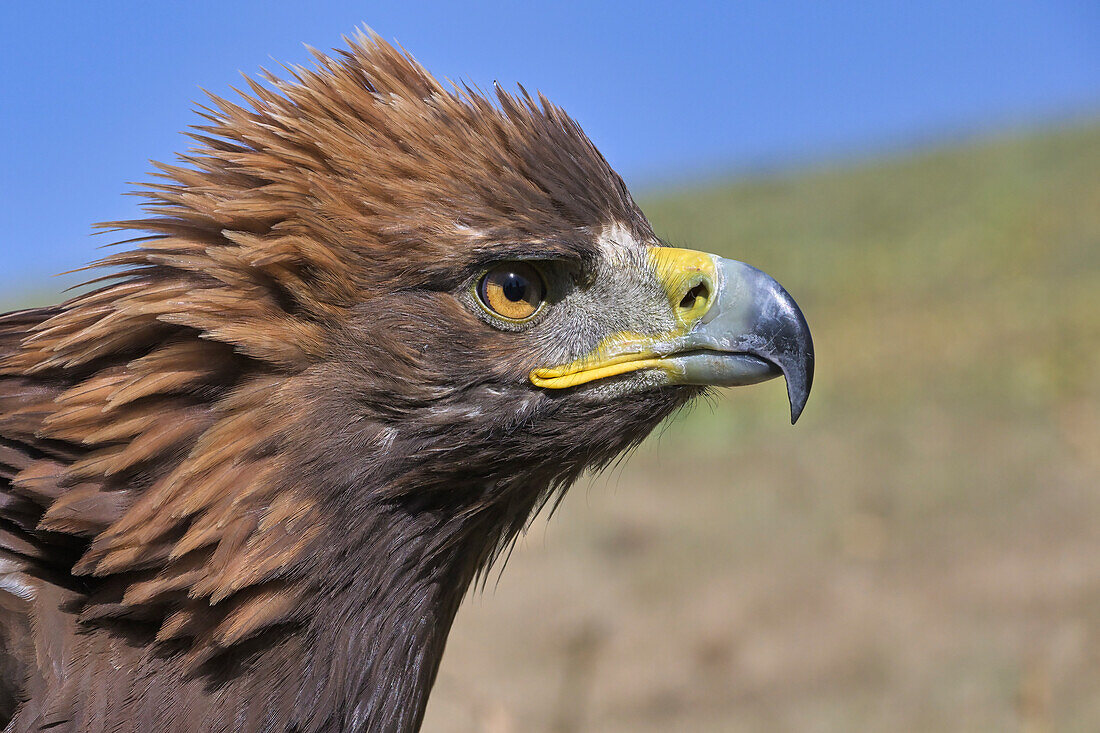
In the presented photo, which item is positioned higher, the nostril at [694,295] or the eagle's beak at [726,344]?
the nostril at [694,295]

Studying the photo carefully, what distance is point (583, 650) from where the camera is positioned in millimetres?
4848

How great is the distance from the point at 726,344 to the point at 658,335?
187 mm

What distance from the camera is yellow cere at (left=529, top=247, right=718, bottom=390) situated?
112 inches

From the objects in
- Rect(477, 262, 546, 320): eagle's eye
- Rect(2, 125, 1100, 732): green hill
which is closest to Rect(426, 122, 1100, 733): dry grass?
Rect(2, 125, 1100, 732): green hill

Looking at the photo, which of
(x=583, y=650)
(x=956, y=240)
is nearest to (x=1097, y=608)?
(x=583, y=650)

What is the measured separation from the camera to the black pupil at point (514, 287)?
2797 mm

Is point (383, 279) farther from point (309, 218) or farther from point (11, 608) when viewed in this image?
point (11, 608)

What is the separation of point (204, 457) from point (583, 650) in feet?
8.97

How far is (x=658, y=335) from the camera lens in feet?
9.71

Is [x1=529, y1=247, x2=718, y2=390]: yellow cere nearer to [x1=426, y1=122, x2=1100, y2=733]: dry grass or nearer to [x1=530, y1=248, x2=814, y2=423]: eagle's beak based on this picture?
[x1=530, y1=248, x2=814, y2=423]: eagle's beak

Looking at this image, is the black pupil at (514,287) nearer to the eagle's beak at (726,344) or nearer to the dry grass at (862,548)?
the eagle's beak at (726,344)

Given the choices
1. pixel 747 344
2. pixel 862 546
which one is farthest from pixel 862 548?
pixel 747 344

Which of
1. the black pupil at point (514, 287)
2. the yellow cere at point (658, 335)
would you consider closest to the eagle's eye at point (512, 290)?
the black pupil at point (514, 287)

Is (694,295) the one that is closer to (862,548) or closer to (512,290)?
(512,290)
